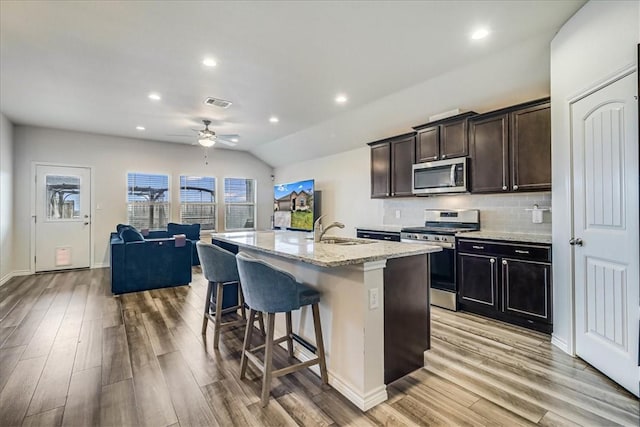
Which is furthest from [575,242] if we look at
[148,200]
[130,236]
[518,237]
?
[148,200]

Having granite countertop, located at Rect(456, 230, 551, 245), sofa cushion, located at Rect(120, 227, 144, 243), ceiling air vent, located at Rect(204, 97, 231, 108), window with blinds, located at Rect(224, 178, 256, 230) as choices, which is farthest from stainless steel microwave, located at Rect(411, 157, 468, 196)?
window with blinds, located at Rect(224, 178, 256, 230)

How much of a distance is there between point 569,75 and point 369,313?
2562mm

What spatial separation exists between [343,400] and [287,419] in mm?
379

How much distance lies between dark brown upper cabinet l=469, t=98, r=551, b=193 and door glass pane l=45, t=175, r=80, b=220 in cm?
717

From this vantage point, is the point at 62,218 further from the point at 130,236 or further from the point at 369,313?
the point at 369,313

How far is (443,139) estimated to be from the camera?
4062 millimetres

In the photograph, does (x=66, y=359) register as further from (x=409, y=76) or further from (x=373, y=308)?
(x=409, y=76)

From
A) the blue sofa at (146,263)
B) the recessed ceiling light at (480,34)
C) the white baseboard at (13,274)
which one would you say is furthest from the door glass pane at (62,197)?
the recessed ceiling light at (480,34)

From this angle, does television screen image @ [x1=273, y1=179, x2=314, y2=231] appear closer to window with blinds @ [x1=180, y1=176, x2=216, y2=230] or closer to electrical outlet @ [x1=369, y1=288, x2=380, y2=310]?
window with blinds @ [x1=180, y1=176, x2=216, y2=230]

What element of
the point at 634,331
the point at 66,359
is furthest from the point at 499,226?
the point at 66,359

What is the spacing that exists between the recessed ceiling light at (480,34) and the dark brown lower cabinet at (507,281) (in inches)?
77.6

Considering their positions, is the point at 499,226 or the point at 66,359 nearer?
the point at 66,359

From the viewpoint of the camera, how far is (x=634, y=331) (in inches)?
78.3

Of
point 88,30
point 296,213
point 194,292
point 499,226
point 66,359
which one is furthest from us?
point 296,213
